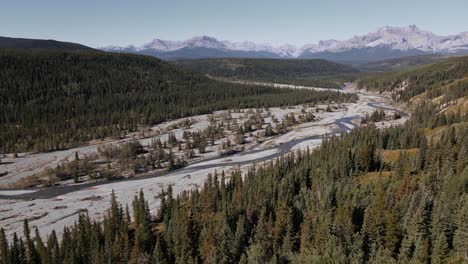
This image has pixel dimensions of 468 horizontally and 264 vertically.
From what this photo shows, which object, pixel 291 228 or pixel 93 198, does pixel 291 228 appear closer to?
pixel 291 228

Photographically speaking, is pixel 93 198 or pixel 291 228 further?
pixel 93 198

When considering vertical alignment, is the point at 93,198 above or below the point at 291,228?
below

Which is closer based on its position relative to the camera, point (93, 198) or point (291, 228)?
point (291, 228)

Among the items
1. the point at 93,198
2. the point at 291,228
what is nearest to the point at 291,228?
the point at 291,228

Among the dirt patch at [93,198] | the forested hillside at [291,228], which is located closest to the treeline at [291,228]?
the forested hillside at [291,228]

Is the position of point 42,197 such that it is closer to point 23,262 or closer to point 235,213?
point 23,262

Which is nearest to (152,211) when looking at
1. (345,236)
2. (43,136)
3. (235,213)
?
(235,213)

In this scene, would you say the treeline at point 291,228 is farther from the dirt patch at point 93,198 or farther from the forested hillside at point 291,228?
the dirt patch at point 93,198
